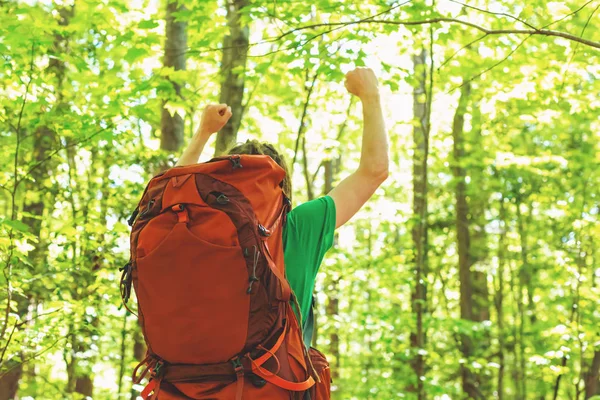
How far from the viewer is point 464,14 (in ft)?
21.4

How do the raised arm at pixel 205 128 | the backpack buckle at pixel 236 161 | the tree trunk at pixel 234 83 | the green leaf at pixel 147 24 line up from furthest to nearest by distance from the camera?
the green leaf at pixel 147 24
the tree trunk at pixel 234 83
the raised arm at pixel 205 128
the backpack buckle at pixel 236 161

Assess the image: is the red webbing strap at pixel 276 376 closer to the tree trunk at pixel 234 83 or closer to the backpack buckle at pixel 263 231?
the backpack buckle at pixel 263 231

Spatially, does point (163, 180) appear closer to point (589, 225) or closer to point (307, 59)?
point (307, 59)

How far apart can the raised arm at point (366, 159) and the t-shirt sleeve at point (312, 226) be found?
0.04m

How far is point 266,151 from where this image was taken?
205cm

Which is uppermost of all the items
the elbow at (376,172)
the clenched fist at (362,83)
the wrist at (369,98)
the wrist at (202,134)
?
the clenched fist at (362,83)

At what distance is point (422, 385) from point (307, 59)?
374cm

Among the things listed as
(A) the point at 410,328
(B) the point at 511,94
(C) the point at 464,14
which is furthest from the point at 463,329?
(C) the point at 464,14

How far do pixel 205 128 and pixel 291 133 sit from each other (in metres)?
5.27

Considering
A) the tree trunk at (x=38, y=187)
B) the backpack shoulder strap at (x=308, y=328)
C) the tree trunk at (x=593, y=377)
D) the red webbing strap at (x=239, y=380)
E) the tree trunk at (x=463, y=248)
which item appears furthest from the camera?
the tree trunk at (x=463, y=248)

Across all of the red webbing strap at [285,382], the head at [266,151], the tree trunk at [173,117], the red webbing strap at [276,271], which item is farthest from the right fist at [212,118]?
the tree trunk at [173,117]

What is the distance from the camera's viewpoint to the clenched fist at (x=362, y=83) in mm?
2098

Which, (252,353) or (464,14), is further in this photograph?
(464,14)

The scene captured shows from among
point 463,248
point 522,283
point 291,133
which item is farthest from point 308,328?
point 522,283
